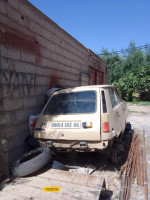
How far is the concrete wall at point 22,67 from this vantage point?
3447 mm

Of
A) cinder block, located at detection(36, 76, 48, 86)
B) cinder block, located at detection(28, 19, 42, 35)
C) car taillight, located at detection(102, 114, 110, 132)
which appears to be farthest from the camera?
cinder block, located at detection(36, 76, 48, 86)

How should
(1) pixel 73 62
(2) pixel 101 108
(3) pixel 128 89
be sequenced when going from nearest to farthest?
(2) pixel 101 108 < (1) pixel 73 62 < (3) pixel 128 89

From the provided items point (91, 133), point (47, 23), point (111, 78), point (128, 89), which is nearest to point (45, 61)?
point (47, 23)

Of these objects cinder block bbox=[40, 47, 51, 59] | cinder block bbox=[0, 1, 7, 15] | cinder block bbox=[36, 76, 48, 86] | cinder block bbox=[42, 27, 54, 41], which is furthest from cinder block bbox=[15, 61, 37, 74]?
cinder block bbox=[42, 27, 54, 41]

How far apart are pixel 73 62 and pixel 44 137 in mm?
4499

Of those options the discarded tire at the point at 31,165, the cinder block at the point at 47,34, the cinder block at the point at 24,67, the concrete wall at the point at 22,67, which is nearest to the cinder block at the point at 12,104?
the concrete wall at the point at 22,67

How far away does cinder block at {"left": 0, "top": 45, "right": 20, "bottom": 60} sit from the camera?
3417 mm

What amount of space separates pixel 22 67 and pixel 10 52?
46cm

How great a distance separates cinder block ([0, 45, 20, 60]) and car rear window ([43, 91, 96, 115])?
1244 millimetres

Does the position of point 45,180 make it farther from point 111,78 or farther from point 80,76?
point 111,78

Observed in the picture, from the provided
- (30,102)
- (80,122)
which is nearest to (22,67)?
(30,102)

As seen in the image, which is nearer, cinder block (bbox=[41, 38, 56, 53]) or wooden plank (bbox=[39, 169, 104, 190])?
wooden plank (bbox=[39, 169, 104, 190])

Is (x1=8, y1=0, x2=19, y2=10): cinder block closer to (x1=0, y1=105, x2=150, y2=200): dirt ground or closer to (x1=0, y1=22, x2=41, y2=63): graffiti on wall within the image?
(x1=0, y1=22, x2=41, y2=63): graffiti on wall

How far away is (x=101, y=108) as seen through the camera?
346 cm
